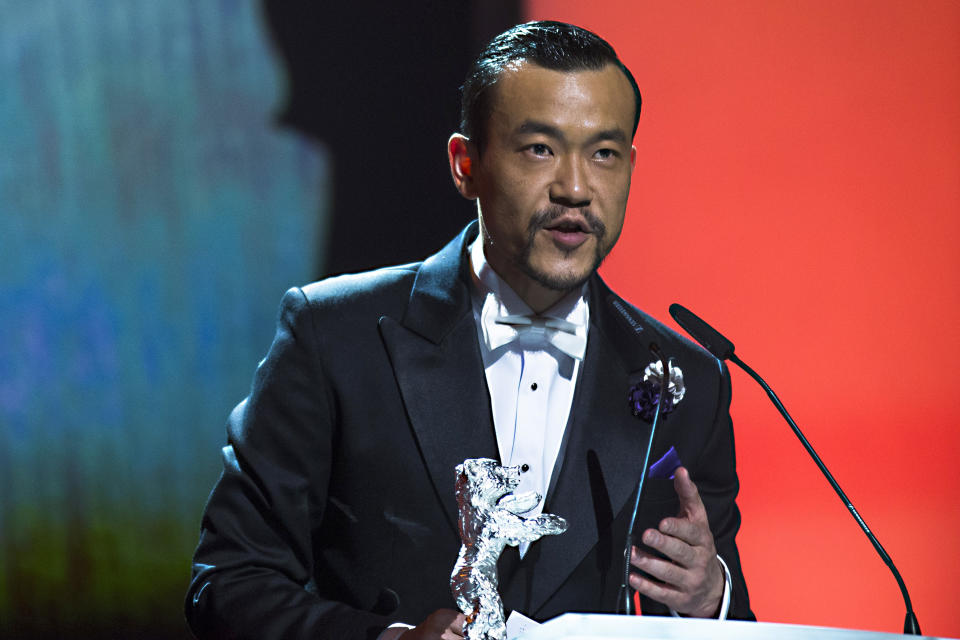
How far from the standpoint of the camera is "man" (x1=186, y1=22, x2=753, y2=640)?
149 cm

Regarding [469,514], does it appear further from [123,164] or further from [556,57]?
[123,164]

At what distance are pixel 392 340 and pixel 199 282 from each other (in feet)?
2.54

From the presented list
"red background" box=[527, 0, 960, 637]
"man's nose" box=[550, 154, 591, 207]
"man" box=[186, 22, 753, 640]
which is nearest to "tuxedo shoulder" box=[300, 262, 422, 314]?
"man" box=[186, 22, 753, 640]

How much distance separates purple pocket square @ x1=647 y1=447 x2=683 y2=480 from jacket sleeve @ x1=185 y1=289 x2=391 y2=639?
20.4 inches

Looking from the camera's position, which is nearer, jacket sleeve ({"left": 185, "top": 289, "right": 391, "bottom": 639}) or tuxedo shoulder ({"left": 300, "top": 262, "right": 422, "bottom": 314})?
jacket sleeve ({"left": 185, "top": 289, "right": 391, "bottom": 639})

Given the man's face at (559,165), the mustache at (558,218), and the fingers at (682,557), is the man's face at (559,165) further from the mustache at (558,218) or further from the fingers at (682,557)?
the fingers at (682,557)

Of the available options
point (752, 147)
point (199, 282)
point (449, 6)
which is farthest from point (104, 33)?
point (752, 147)

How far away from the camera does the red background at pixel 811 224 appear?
2328mm

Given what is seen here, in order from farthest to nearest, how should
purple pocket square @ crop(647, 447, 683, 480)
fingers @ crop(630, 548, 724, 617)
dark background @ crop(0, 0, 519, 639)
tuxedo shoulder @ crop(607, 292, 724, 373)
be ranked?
dark background @ crop(0, 0, 519, 639) < tuxedo shoulder @ crop(607, 292, 724, 373) < purple pocket square @ crop(647, 447, 683, 480) < fingers @ crop(630, 548, 724, 617)

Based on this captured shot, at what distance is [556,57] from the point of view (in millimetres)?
1517

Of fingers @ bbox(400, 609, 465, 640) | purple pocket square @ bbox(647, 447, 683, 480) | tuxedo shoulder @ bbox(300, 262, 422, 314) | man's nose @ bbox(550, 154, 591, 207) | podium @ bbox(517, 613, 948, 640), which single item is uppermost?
man's nose @ bbox(550, 154, 591, 207)

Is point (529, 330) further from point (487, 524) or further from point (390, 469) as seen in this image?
point (487, 524)

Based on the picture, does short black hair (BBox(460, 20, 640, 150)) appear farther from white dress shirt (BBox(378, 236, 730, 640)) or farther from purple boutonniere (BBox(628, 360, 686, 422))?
purple boutonniere (BBox(628, 360, 686, 422))

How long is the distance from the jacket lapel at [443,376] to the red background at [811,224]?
78 cm
